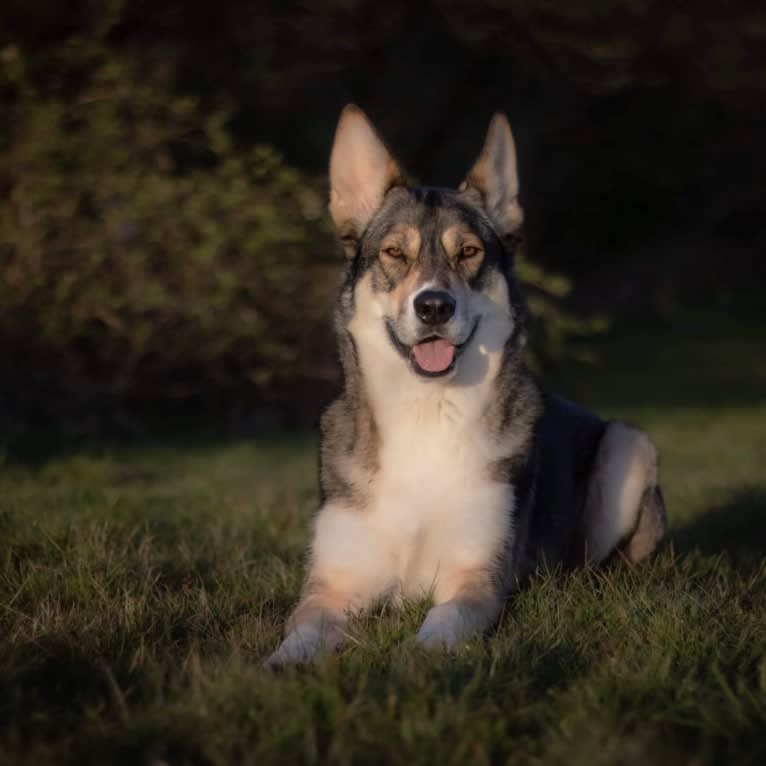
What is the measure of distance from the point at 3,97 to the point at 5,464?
2853 mm

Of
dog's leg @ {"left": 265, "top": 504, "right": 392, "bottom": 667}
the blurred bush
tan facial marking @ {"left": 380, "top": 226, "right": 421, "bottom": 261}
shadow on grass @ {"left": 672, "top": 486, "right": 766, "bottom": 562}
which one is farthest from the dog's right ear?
the blurred bush

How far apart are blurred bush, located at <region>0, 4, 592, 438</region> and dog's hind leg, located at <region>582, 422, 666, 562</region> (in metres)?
3.38

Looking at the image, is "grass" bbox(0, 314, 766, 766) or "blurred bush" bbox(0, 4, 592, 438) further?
"blurred bush" bbox(0, 4, 592, 438)

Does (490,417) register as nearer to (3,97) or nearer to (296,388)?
(3,97)

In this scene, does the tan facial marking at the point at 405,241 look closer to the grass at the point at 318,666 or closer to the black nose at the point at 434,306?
the black nose at the point at 434,306

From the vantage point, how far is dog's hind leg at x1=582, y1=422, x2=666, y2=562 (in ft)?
17.8

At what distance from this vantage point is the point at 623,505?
5.44 m

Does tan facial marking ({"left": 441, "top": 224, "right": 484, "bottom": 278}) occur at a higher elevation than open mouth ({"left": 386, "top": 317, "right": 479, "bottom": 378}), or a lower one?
higher

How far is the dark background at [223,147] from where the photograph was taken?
8773mm

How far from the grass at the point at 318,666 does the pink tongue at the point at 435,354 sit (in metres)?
0.92

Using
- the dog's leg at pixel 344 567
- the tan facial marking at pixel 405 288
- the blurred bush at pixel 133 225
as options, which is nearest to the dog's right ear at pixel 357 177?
the tan facial marking at pixel 405 288

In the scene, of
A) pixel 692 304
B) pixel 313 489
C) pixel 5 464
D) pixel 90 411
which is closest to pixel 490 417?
pixel 313 489

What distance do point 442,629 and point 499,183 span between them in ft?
6.97

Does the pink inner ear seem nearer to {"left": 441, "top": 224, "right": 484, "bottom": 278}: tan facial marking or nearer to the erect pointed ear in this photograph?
the erect pointed ear
